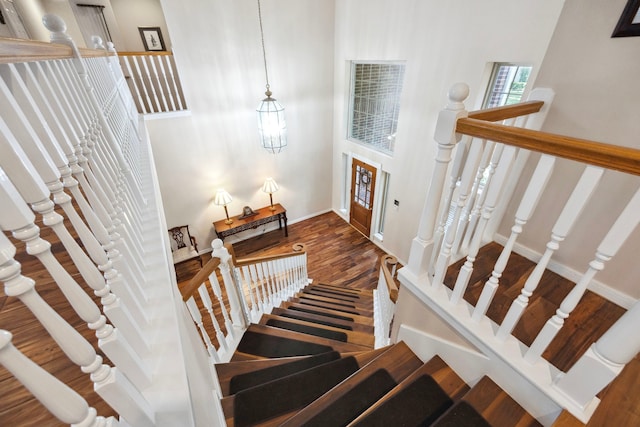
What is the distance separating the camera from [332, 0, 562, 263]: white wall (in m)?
2.40

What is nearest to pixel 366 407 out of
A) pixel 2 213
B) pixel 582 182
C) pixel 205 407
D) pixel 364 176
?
pixel 205 407

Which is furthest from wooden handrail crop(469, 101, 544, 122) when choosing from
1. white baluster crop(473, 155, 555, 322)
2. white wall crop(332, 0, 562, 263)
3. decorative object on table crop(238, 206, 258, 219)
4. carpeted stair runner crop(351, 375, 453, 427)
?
decorative object on table crop(238, 206, 258, 219)

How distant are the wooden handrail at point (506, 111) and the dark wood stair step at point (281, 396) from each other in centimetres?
155

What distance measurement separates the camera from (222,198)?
477 cm

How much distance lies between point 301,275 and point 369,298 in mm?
1044

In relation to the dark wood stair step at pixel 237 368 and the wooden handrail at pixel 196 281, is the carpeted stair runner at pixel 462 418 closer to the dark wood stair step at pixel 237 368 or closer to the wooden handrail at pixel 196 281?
the dark wood stair step at pixel 237 368

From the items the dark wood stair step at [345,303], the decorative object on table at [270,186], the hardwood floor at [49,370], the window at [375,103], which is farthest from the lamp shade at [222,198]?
the hardwood floor at [49,370]

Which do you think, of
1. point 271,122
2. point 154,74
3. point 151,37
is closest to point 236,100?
point 271,122

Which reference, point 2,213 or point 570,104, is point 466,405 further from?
point 570,104

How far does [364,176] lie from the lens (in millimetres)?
5098

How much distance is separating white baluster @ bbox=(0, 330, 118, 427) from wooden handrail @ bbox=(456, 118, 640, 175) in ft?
4.22

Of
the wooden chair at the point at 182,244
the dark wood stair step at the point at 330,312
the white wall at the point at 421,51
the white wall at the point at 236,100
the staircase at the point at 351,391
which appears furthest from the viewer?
the wooden chair at the point at 182,244

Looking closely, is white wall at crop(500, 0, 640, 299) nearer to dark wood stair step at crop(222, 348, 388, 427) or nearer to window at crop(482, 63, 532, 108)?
window at crop(482, 63, 532, 108)

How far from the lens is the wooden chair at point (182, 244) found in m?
4.68
